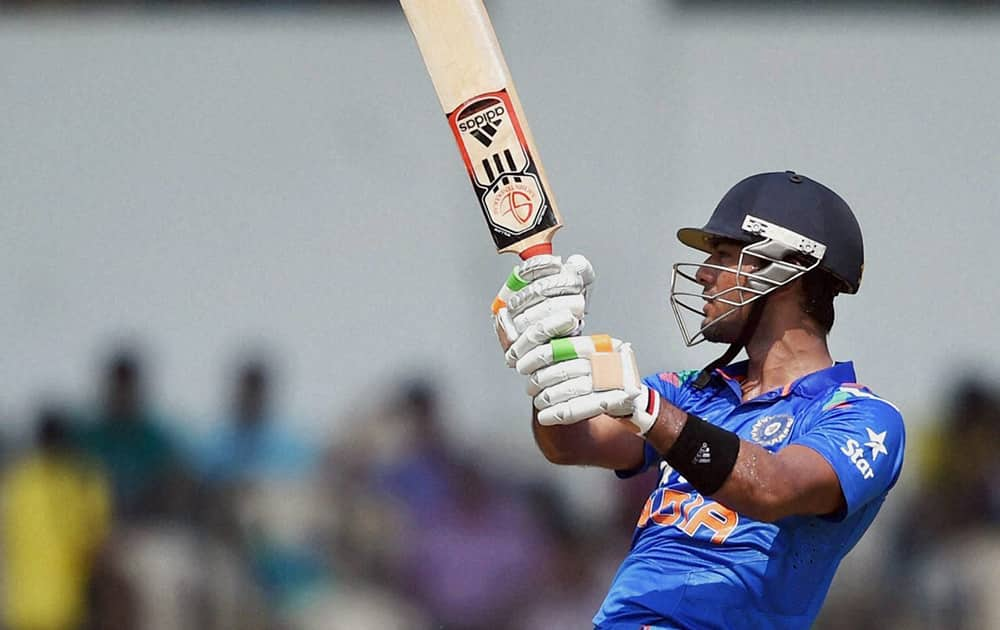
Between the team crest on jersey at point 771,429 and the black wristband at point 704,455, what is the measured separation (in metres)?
0.25

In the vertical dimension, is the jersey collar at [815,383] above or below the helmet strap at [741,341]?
below

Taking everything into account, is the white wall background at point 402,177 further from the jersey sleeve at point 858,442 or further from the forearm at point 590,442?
the jersey sleeve at point 858,442

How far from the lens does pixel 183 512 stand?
5988 mm

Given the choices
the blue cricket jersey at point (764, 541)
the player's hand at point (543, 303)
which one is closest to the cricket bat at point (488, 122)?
the player's hand at point (543, 303)

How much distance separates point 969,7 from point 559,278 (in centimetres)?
527

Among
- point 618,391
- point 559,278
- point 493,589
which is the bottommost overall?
point 493,589

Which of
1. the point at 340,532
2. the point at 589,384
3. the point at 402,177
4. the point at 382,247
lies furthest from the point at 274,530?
the point at 589,384

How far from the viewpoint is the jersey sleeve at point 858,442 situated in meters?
2.42

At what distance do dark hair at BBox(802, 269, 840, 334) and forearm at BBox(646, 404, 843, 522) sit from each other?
1.41 ft

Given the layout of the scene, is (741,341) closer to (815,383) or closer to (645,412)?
(815,383)

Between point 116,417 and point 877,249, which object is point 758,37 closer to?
point 877,249

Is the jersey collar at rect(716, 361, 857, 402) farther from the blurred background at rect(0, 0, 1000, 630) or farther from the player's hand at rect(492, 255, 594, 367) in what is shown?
the blurred background at rect(0, 0, 1000, 630)

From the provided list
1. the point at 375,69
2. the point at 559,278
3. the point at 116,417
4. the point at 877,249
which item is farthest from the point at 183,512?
the point at 559,278

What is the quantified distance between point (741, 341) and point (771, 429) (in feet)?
0.71
